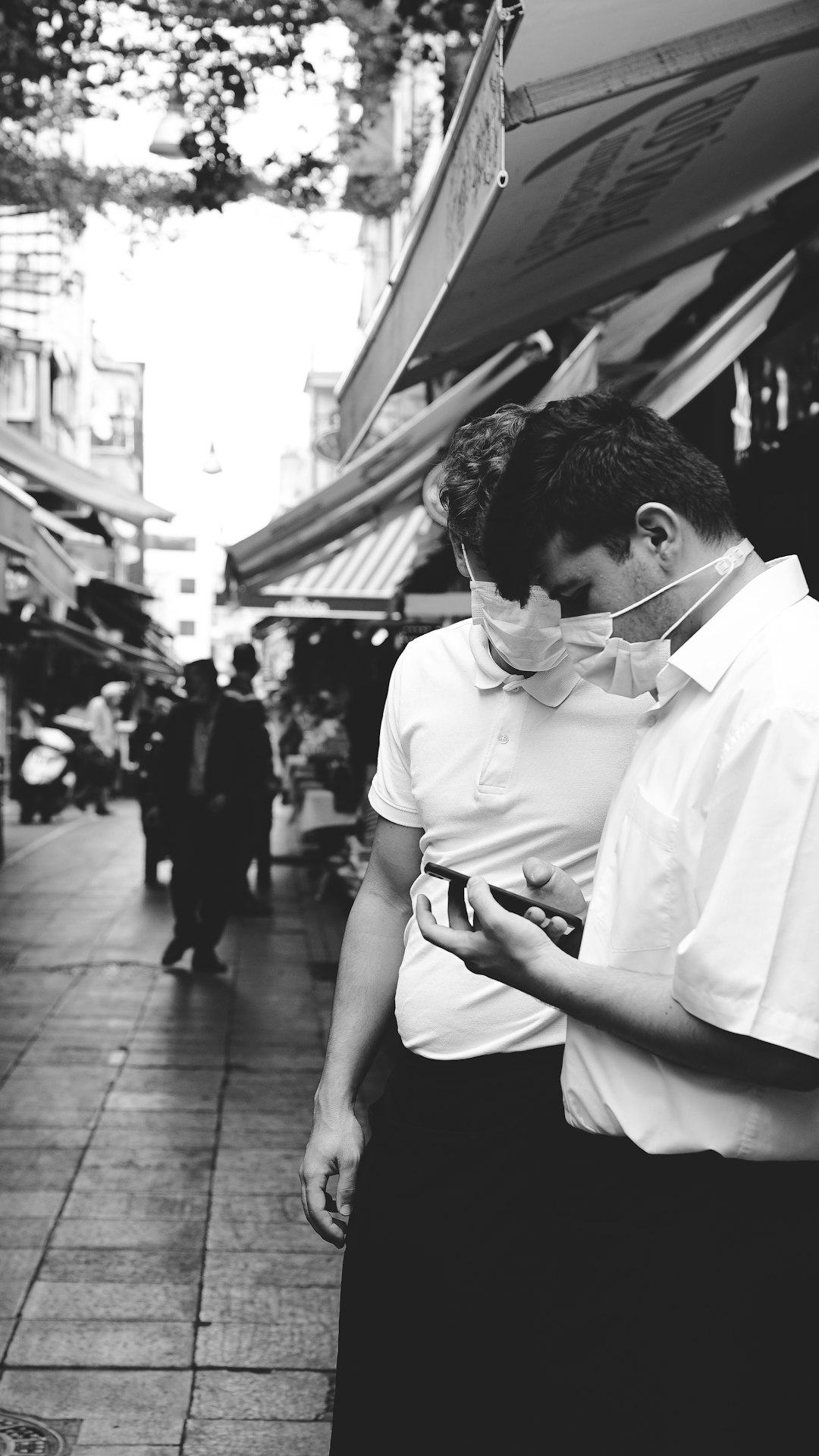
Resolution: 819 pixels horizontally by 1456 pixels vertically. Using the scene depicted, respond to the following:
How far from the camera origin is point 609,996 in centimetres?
180

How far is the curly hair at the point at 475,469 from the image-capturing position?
2.41 metres

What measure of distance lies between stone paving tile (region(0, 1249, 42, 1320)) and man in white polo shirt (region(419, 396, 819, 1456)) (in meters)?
2.79

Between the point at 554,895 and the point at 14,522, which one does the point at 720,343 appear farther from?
the point at 14,522

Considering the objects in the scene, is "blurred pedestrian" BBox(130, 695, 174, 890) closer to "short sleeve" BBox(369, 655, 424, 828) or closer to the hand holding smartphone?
"short sleeve" BBox(369, 655, 424, 828)

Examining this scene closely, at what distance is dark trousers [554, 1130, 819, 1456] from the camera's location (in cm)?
175

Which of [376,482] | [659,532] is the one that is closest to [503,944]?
[659,532]

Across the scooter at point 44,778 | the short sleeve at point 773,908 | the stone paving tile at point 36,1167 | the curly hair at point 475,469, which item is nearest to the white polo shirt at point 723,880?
the short sleeve at point 773,908

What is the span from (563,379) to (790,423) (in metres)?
0.95

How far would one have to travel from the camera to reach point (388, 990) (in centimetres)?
260

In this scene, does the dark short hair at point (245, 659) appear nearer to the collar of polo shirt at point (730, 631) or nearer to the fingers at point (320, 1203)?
the fingers at point (320, 1203)

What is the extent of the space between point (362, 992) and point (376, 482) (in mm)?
6928

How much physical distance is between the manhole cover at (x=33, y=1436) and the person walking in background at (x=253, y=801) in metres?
5.93

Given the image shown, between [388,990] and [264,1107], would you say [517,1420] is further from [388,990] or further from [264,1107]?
[264,1107]

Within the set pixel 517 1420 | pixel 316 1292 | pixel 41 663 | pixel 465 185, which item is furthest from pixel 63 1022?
pixel 41 663
